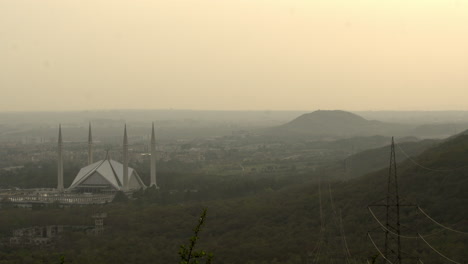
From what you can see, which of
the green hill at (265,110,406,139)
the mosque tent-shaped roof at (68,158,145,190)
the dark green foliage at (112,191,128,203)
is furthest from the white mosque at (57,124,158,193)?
the green hill at (265,110,406,139)

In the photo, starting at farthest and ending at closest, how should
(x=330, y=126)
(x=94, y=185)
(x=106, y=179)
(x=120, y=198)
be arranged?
1. (x=330, y=126)
2. (x=106, y=179)
3. (x=94, y=185)
4. (x=120, y=198)

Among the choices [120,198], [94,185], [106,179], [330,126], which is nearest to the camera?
[120,198]

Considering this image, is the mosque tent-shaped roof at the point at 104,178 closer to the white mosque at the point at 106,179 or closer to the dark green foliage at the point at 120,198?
the white mosque at the point at 106,179

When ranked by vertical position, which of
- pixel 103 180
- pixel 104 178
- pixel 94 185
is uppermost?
pixel 104 178

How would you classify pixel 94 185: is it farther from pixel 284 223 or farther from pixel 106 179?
pixel 284 223

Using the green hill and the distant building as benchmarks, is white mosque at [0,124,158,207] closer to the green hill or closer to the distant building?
the distant building

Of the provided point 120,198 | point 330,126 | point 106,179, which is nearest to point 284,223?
point 120,198

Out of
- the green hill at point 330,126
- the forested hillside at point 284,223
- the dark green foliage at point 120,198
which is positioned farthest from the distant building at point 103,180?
the green hill at point 330,126

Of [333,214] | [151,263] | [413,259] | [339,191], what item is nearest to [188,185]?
[339,191]

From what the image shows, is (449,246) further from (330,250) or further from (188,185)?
(188,185)
